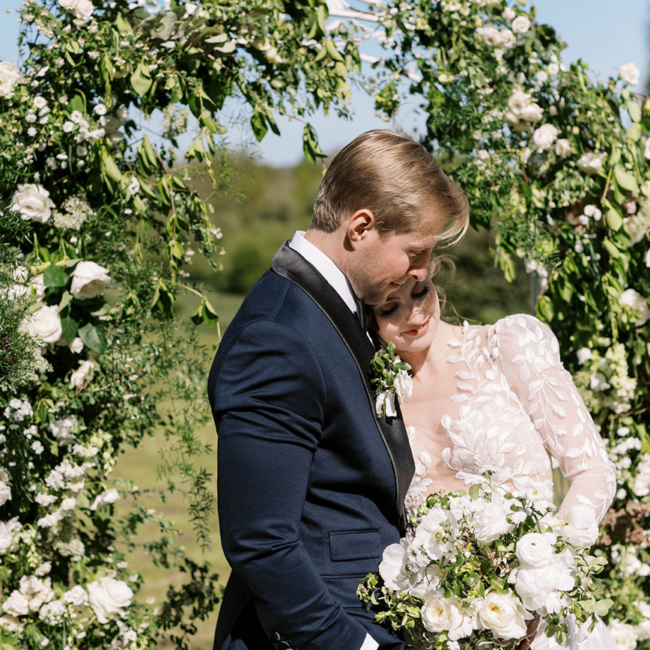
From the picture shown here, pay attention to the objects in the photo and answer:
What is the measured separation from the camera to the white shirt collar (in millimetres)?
1747

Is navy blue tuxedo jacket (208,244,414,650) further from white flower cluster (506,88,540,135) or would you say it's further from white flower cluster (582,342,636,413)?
white flower cluster (506,88,540,135)

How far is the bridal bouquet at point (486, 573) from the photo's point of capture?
1.58 meters

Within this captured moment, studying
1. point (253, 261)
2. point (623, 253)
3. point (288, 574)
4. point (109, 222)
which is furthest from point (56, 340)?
point (253, 261)

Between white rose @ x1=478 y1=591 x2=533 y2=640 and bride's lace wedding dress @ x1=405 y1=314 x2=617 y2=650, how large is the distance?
0.39m

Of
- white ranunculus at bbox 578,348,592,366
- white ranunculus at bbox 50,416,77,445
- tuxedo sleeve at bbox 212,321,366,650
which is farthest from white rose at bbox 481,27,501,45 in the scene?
white ranunculus at bbox 50,416,77,445

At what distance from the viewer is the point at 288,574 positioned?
4.89 feet

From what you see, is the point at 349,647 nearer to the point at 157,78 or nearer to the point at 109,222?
the point at 109,222

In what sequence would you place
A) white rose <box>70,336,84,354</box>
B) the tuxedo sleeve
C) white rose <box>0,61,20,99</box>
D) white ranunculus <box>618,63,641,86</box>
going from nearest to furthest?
the tuxedo sleeve, white rose <box>0,61,20,99</box>, white rose <box>70,336,84,354</box>, white ranunculus <box>618,63,641,86</box>

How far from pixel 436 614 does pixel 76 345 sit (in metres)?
1.51

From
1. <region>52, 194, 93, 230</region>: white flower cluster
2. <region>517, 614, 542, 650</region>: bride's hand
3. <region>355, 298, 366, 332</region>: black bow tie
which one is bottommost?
<region>517, 614, 542, 650</region>: bride's hand

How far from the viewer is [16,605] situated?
7.89 ft

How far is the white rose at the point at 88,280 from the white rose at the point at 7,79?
0.61 m

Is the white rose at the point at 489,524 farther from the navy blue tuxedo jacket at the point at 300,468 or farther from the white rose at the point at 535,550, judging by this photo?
the navy blue tuxedo jacket at the point at 300,468

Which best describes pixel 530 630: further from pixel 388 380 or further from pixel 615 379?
pixel 615 379
